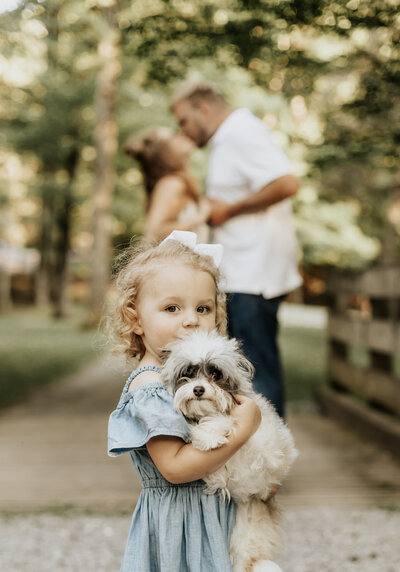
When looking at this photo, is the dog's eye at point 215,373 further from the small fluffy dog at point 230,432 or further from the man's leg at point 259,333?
the man's leg at point 259,333

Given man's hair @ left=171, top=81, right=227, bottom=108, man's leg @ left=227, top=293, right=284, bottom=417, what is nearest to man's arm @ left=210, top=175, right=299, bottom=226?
man's leg @ left=227, top=293, right=284, bottom=417

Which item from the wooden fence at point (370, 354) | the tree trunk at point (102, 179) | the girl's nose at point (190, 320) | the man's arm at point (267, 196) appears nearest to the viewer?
the girl's nose at point (190, 320)

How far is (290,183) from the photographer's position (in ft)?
11.1

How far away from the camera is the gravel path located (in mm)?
3090

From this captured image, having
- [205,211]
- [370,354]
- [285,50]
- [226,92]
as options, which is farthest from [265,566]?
[226,92]

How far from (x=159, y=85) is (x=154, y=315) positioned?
5390 millimetres

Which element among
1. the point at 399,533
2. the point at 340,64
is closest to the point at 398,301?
the point at 399,533

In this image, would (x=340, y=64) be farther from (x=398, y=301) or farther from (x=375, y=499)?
(x=375, y=499)

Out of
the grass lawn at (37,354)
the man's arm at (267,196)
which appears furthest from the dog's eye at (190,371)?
the grass lawn at (37,354)

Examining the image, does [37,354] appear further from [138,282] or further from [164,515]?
[164,515]

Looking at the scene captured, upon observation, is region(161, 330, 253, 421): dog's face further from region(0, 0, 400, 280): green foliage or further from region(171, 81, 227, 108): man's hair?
region(171, 81, 227, 108): man's hair

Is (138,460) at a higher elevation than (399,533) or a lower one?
higher

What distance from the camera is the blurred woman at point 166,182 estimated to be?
13.2ft

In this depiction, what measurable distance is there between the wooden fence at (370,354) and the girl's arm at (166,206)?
73.9 inches
